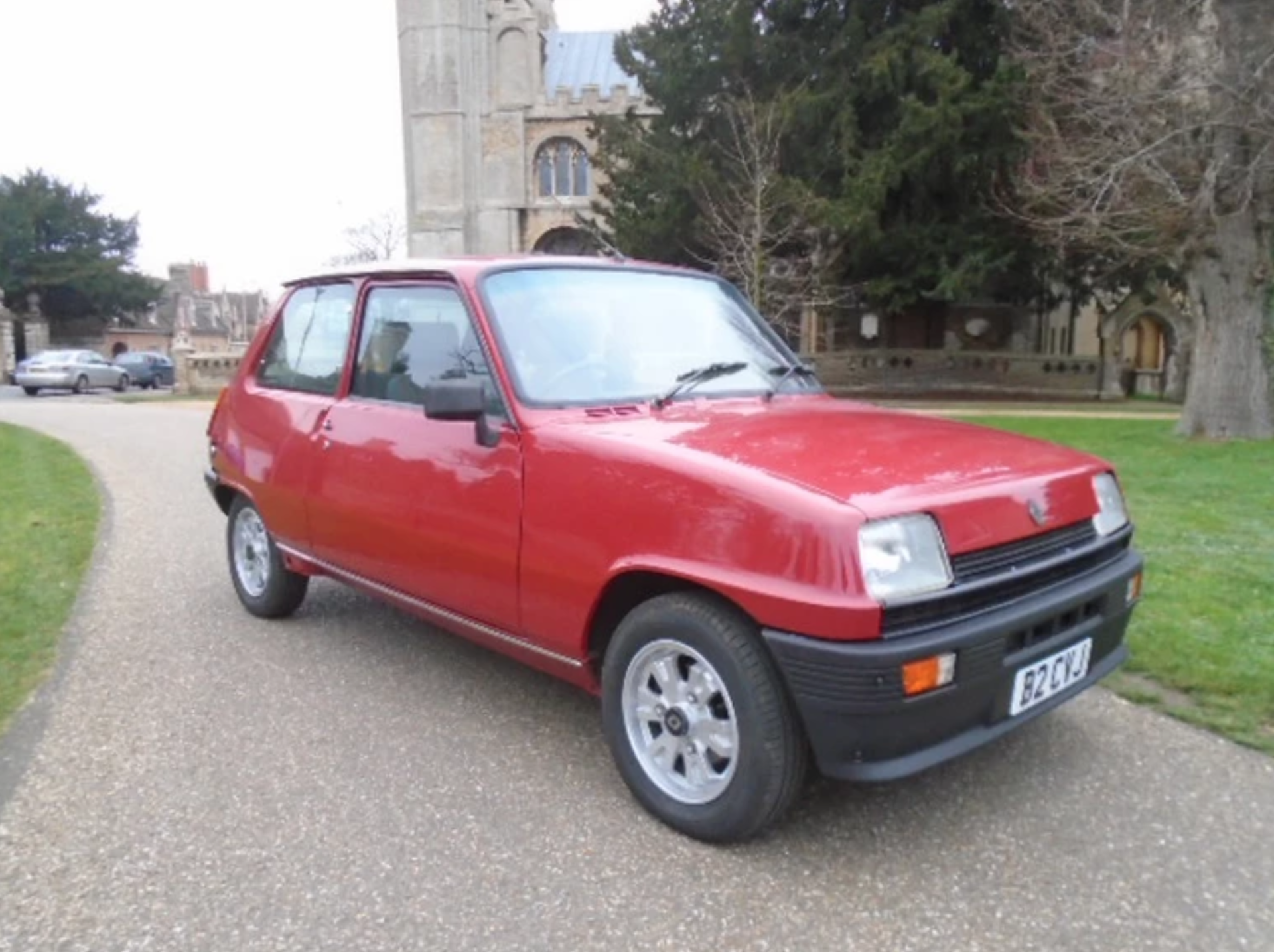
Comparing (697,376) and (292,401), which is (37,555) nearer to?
(292,401)

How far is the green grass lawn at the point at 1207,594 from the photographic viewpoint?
3.92 metres

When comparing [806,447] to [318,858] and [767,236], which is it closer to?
[318,858]

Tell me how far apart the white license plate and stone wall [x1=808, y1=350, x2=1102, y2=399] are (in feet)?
66.5

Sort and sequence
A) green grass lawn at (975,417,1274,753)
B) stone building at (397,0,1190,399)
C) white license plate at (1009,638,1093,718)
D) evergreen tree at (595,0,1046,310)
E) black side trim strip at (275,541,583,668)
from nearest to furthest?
white license plate at (1009,638,1093,718), black side trim strip at (275,541,583,668), green grass lawn at (975,417,1274,753), evergreen tree at (595,0,1046,310), stone building at (397,0,1190,399)

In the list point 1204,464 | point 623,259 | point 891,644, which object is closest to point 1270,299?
point 1204,464

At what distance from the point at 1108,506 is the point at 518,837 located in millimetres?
2309

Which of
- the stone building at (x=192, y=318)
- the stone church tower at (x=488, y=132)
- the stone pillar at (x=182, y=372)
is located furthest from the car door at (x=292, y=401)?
the stone building at (x=192, y=318)

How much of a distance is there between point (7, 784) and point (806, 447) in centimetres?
302

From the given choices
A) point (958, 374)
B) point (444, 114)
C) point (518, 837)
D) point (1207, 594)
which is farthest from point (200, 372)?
point (518, 837)

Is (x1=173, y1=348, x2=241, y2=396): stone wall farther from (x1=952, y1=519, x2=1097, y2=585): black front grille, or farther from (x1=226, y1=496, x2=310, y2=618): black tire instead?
(x1=952, y1=519, x2=1097, y2=585): black front grille

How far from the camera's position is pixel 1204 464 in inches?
415

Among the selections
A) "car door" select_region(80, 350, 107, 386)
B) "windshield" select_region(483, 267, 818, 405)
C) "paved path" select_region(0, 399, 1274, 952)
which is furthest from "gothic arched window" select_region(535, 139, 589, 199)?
"paved path" select_region(0, 399, 1274, 952)

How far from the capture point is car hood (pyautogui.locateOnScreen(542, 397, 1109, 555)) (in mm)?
2625

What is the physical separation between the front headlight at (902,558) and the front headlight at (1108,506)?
3.08 feet
